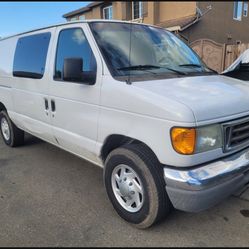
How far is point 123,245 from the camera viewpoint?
8.89 ft

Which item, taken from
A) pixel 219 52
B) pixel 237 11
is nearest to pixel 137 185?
pixel 219 52

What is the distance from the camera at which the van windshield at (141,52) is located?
3135 millimetres

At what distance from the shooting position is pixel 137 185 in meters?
2.88

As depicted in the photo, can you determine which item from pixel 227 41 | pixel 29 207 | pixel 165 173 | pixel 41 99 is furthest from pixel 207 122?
pixel 227 41

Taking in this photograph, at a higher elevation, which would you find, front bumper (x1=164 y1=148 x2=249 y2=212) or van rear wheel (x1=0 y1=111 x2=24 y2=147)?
front bumper (x1=164 y1=148 x2=249 y2=212)

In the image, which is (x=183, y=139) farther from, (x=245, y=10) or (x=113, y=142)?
(x=245, y=10)

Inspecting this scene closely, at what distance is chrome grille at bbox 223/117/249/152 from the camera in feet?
8.53

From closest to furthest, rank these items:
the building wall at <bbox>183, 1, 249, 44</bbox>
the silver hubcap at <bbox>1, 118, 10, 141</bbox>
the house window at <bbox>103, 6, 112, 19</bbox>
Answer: the silver hubcap at <bbox>1, 118, 10, 141</bbox>
the building wall at <bbox>183, 1, 249, 44</bbox>
the house window at <bbox>103, 6, 112, 19</bbox>

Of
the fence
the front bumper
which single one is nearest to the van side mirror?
the front bumper

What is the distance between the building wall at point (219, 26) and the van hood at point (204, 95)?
14763 mm

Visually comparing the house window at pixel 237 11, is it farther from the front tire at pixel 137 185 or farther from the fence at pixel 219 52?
the front tire at pixel 137 185

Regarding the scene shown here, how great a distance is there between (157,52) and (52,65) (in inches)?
54.1

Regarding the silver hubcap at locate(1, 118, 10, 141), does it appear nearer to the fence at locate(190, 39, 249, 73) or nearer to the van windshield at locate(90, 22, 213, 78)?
the van windshield at locate(90, 22, 213, 78)

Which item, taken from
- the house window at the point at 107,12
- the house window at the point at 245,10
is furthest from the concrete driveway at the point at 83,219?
the house window at the point at 245,10
